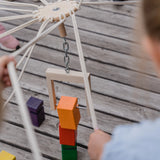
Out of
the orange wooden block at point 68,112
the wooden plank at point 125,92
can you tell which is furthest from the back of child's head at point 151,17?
the wooden plank at point 125,92

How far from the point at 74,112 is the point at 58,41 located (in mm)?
928

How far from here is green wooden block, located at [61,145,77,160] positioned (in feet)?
3.88

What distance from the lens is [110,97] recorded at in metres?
1.51

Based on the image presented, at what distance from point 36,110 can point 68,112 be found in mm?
307

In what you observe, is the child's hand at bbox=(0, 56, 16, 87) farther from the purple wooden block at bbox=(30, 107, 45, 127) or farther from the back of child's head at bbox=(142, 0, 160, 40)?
the purple wooden block at bbox=(30, 107, 45, 127)

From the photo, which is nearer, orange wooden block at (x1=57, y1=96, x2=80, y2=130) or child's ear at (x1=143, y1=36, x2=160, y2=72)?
child's ear at (x1=143, y1=36, x2=160, y2=72)

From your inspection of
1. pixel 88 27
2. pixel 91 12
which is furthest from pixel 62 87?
pixel 91 12

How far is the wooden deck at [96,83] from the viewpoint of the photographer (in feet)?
4.39

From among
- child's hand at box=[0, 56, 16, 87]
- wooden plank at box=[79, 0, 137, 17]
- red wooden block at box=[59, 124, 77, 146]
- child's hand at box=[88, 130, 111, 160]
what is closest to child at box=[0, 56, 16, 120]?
child's hand at box=[0, 56, 16, 87]

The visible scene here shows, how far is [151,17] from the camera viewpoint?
486 mm

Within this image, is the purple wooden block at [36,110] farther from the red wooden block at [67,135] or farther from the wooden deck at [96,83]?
the red wooden block at [67,135]

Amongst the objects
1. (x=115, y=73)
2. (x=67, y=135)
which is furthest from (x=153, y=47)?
(x=115, y=73)

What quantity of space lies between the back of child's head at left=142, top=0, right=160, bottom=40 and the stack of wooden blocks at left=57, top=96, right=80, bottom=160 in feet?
1.92

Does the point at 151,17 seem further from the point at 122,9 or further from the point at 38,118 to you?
the point at 122,9
